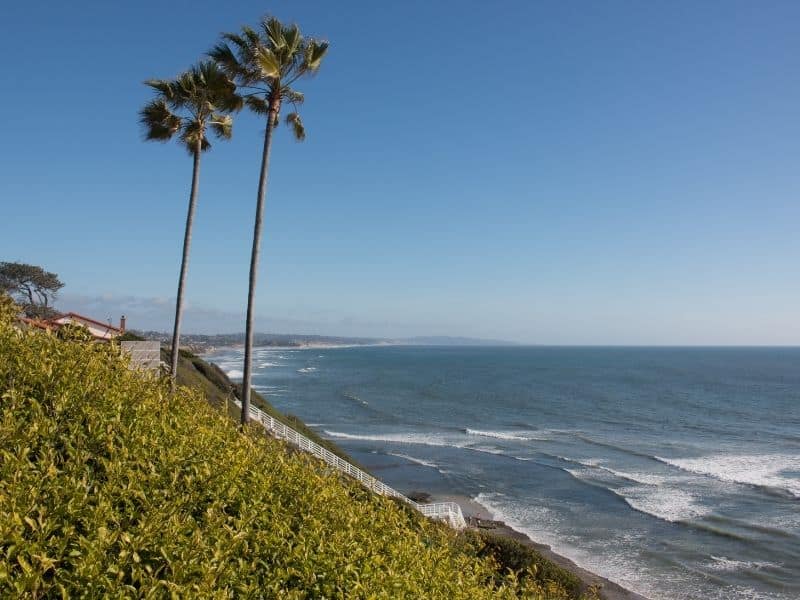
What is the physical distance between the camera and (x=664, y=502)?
35.2 m

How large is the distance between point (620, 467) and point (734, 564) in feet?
59.0

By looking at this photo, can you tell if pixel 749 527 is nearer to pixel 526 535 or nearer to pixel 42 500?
pixel 526 535

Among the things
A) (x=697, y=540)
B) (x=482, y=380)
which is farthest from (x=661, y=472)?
(x=482, y=380)

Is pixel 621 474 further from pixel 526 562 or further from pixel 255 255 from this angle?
pixel 255 255

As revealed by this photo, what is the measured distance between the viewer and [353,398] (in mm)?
82812

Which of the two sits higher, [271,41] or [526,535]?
[271,41]

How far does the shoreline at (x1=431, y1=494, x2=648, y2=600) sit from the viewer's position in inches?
896

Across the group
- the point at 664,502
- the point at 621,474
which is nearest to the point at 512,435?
the point at 621,474

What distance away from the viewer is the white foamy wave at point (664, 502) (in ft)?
108

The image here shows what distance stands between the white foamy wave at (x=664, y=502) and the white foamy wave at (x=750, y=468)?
5.97 metres

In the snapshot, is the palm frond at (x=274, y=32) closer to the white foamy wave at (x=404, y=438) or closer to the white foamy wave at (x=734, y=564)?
the white foamy wave at (x=734, y=564)

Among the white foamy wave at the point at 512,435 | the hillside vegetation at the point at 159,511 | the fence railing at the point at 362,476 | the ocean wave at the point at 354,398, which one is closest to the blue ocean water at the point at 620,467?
the white foamy wave at the point at 512,435

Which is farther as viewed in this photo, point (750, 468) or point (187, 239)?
point (750, 468)

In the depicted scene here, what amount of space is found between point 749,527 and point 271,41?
107 feet
